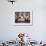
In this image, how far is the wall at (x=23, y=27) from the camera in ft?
17.9

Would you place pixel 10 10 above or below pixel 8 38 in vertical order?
above

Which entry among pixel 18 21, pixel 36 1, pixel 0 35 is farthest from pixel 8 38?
pixel 36 1

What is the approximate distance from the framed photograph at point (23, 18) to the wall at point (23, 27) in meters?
0.16

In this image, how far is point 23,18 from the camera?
553 centimetres

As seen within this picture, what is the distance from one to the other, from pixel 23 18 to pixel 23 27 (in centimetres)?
36

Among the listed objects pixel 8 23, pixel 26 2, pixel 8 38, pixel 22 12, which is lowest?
pixel 8 38

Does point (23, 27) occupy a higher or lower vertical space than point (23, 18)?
lower

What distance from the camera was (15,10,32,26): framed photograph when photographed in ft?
18.0

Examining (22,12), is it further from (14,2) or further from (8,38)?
(8,38)

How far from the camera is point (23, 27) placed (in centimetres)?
551

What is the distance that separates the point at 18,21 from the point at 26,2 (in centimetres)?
82

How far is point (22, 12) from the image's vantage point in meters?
5.49

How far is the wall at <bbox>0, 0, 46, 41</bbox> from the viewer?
17.9ft

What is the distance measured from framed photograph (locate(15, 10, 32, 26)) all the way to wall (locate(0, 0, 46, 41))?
16 cm
